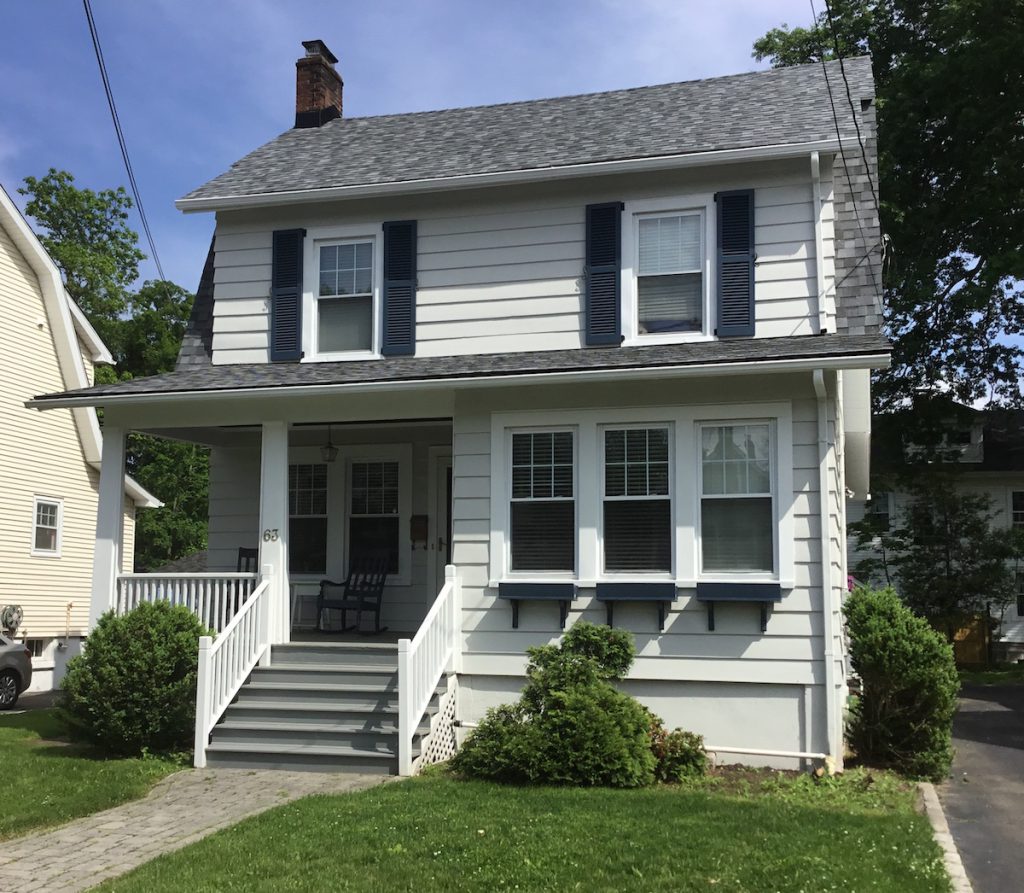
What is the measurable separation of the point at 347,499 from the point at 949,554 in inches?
640

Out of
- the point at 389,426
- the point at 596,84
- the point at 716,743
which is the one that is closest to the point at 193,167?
the point at 389,426

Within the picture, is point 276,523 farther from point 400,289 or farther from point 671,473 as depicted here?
point 671,473

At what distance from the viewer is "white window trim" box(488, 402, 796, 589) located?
999 centimetres

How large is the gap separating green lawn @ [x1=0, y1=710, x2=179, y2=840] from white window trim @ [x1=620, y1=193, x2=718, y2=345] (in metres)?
6.07

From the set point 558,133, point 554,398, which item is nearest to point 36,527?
point 558,133

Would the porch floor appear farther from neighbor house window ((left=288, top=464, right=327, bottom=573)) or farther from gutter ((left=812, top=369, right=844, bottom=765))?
gutter ((left=812, top=369, right=844, bottom=765))

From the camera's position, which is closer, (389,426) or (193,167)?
(389,426)

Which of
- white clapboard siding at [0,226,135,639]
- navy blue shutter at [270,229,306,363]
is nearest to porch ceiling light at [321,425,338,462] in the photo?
navy blue shutter at [270,229,306,363]

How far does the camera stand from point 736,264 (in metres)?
10.9

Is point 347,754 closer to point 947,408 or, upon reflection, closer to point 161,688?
point 161,688

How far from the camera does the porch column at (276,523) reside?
11109mm

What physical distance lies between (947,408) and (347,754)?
18665mm

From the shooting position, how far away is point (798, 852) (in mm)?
6461

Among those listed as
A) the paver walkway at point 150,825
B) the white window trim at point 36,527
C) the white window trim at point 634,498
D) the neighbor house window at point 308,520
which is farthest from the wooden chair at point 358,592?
the white window trim at point 36,527
